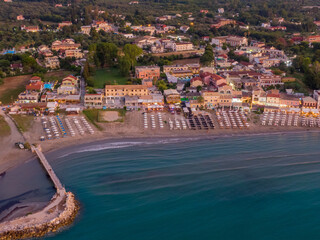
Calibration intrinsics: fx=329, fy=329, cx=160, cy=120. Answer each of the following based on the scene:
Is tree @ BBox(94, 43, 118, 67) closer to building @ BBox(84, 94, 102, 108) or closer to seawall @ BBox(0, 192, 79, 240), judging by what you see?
building @ BBox(84, 94, 102, 108)

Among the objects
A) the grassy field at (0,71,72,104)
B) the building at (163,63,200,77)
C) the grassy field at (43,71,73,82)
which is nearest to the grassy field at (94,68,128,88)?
the grassy field at (43,71,73,82)

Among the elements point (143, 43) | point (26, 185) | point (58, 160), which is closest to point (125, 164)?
point (58, 160)

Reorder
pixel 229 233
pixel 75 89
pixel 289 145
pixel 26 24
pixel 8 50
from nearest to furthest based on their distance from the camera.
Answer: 1. pixel 229 233
2. pixel 289 145
3. pixel 75 89
4. pixel 8 50
5. pixel 26 24

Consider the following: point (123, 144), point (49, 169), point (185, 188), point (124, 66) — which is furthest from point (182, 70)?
point (49, 169)

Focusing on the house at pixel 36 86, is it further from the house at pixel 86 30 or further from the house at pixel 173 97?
the house at pixel 86 30

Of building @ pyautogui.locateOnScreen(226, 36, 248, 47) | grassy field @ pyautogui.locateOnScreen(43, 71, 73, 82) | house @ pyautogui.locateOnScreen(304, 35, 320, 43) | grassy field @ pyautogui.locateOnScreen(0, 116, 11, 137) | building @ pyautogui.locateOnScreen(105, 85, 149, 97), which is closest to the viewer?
grassy field @ pyautogui.locateOnScreen(0, 116, 11, 137)

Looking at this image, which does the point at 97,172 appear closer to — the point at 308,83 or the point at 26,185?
the point at 26,185
